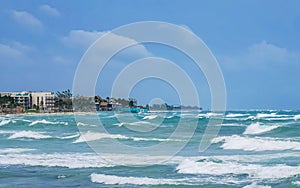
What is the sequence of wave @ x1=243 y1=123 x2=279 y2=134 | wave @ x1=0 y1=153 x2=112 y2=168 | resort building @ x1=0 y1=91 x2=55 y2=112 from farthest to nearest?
resort building @ x1=0 y1=91 x2=55 y2=112, wave @ x1=243 y1=123 x2=279 y2=134, wave @ x1=0 y1=153 x2=112 y2=168

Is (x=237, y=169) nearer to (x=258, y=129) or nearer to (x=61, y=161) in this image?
(x=61, y=161)

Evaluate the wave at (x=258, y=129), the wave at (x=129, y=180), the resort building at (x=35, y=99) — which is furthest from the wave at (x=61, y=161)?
the resort building at (x=35, y=99)

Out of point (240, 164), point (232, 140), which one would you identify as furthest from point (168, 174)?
point (232, 140)

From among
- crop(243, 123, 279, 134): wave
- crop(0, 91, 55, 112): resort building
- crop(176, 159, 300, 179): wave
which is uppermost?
crop(0, 91, 55, 112): resort building

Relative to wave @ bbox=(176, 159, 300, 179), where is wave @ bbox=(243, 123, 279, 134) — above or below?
above

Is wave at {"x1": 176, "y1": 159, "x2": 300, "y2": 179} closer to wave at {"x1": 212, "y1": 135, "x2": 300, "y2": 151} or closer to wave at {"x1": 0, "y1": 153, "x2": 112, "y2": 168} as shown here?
wave at {"x1": 0, "y1": 153, "x2": 112, "y2": 168}

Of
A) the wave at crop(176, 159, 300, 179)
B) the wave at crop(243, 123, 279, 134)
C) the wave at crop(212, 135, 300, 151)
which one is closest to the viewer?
the wave at crop(176, 159, 300, 179)

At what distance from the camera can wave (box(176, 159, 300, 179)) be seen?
45.2ft

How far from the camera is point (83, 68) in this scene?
10.2 m

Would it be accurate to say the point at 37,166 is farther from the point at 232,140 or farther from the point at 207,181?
the point at 232,140

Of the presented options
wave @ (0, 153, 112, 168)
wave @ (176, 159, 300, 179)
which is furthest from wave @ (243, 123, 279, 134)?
wave @ (176, 159, 300, 179)

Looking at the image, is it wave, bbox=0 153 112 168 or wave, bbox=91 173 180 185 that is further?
wave, bbox=0 153 112 168

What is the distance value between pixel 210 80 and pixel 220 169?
537 cm

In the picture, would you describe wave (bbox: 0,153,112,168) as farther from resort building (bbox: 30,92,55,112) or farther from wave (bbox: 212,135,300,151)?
resort building (bbox: 30,92,55,112)
